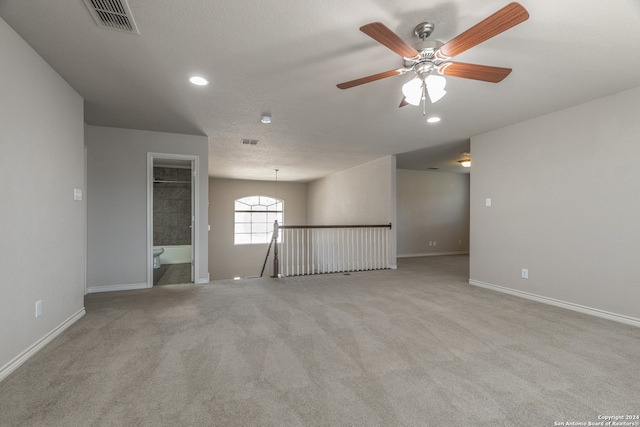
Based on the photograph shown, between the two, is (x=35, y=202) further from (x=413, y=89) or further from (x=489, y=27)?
(x=489, y=27)

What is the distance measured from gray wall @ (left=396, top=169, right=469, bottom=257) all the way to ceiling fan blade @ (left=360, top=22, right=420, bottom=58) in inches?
256

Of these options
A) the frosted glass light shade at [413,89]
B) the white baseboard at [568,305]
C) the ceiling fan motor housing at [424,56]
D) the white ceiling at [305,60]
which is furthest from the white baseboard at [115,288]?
the white baseboard at [568,305]

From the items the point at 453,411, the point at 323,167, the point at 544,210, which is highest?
the point at 323,167

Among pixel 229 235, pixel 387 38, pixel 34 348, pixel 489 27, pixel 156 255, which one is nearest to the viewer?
pixel 489 27

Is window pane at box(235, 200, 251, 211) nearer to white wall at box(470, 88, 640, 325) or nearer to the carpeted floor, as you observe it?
the carpeted floor

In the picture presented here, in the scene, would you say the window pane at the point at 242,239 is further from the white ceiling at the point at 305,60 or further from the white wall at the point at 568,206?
the white wall at the point at 568,206

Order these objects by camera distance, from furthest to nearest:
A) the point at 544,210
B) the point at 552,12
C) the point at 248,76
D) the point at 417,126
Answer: the point at 417,126
the point at 544,210
the point at 248,76
the point at 552,12

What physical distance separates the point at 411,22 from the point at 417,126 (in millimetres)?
2457

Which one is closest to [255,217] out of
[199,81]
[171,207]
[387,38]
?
[171,207]

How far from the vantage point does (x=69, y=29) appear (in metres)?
2.07

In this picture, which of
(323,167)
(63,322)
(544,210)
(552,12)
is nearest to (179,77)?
(63,322)

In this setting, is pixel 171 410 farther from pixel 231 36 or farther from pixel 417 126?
pixel 417 126

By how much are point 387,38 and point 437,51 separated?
450mm

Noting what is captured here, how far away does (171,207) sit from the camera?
748cm
